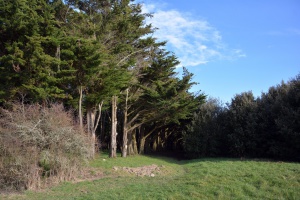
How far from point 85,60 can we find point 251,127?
16.1m

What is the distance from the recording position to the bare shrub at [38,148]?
10203 mm

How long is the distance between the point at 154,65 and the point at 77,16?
8390 mm

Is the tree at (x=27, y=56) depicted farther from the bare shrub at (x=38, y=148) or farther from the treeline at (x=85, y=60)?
the bare shrub at (x=38, y=148)

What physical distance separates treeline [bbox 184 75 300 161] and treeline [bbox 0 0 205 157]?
445cm

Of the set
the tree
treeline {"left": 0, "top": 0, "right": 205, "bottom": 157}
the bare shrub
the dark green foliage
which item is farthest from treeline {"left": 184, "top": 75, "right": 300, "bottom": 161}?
the tree

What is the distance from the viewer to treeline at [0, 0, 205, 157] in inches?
585

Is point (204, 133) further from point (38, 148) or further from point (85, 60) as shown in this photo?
point (38, 148)

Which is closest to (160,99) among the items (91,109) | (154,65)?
(154,65)

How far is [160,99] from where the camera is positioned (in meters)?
24.2

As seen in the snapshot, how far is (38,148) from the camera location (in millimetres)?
10820

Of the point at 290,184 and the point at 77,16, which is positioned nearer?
the point at 290,184

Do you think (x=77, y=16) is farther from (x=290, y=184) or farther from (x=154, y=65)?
(x=290, y=184)

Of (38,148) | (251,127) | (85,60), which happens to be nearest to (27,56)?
(85,60)

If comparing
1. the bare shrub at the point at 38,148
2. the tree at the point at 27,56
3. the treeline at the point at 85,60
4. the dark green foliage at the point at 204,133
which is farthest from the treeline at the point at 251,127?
the tree at the point at 27,56
